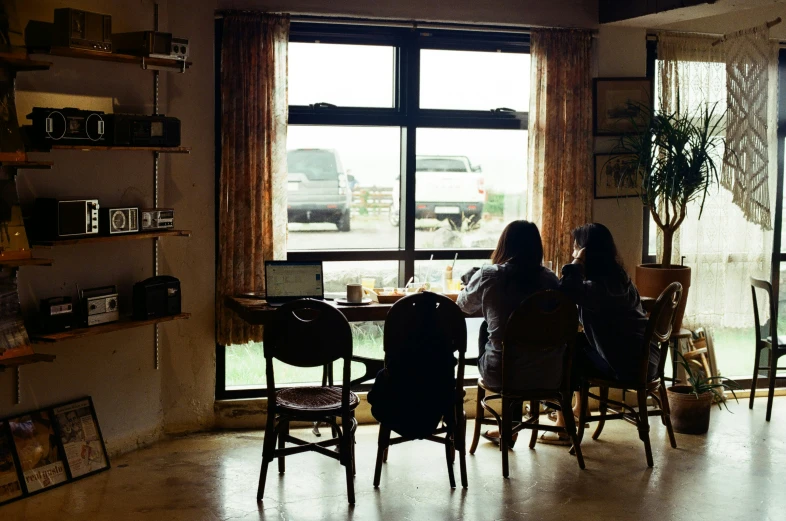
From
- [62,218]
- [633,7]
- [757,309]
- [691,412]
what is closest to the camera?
[62,218]

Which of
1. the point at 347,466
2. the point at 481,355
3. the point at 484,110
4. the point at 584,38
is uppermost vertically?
the point at 584,38

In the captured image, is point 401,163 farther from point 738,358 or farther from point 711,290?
point 738,358

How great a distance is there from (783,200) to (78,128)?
484 cm

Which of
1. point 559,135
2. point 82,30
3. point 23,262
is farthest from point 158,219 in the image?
point 559,135

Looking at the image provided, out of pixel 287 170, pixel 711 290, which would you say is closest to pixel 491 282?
pixel 287 170

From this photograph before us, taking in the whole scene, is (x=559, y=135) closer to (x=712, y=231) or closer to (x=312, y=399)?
(x=712, y=231)

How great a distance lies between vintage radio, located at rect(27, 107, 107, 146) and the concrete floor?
1.70 metres

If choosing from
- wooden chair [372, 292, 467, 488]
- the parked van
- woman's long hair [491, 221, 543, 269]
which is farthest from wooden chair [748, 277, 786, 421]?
the parked van

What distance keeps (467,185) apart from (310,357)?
6.94 ft

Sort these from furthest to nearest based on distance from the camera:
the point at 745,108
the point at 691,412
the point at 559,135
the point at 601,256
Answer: the point at 745,108 < the point at 559,135 < the point at 691,412 < the point at 601,256

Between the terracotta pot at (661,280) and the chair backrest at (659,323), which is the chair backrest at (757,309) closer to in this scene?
the terracotta pot at (661,280)

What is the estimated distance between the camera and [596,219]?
5957 mm

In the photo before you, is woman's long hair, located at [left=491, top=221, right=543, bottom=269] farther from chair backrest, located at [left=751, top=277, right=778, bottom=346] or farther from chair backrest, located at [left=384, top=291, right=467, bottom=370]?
chair backrest, located at [left=751, top=277, right=778, bottom=346]

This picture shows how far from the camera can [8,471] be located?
4.26 m
